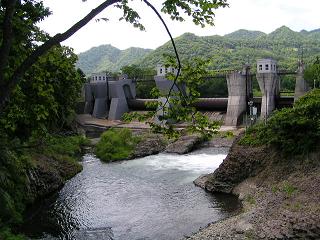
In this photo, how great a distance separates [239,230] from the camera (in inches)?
607

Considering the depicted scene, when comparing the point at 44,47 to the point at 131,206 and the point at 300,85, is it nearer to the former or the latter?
the point at 131,206

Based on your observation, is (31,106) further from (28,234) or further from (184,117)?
(28,234)

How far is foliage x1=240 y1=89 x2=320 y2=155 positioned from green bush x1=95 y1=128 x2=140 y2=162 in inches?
602

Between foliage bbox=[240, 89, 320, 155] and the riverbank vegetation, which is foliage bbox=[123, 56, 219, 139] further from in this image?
foliage bbox=[240, 89, 320, 155]

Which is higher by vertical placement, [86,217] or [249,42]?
[249,42]

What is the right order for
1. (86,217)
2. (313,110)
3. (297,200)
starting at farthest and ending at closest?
(313,110) → (86,217) → (297,200)

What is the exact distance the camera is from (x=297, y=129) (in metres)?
21.0

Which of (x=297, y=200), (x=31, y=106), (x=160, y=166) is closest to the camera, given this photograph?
(x=31, y=106)

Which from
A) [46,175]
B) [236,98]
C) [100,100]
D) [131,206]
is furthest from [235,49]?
[131,206]

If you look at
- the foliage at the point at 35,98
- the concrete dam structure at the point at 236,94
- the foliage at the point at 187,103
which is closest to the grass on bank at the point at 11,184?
the foliage at the point at 35,98

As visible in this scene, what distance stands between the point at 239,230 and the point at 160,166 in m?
16.0

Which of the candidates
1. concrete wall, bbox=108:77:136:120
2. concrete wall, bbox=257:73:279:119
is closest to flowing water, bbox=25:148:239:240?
concrete wall, bbox=257:73:279:119

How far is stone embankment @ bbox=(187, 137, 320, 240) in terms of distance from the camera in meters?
15.0

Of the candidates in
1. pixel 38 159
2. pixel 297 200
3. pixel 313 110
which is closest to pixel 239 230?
pixel 297 200
